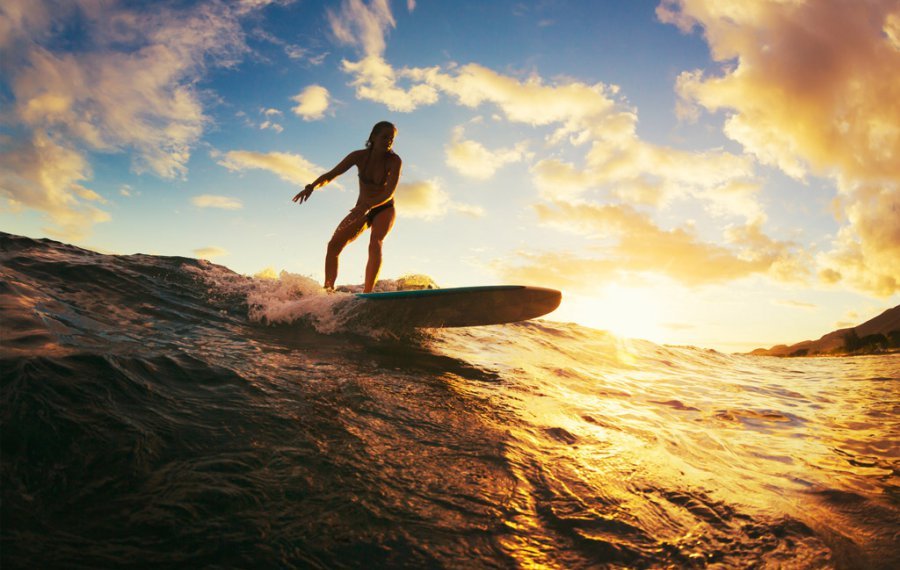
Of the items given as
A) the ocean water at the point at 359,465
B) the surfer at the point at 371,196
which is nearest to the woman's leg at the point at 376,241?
the surfer at the point at 371,196

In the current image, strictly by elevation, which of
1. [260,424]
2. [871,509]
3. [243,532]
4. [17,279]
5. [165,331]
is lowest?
[871,509]

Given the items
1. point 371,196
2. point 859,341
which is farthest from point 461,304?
point 859,341

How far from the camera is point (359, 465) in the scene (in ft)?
6.68

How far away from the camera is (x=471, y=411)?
3164 millimetres

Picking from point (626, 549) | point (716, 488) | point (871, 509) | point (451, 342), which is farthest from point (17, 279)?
point (871, 509)

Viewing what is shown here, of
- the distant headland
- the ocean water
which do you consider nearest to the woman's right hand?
the ocean water

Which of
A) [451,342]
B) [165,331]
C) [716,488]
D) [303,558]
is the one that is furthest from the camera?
[451,342]

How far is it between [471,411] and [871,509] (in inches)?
93.9

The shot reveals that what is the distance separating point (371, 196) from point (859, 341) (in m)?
36.3

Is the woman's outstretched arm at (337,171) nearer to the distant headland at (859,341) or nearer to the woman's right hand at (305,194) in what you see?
the woman's right hand at (305,194)

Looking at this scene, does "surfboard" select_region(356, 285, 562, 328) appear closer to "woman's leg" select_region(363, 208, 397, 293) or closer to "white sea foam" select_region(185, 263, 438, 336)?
"white sea foam" select_region(185, 263, 438, 336)

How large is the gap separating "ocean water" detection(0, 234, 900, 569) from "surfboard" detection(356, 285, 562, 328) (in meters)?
0.88

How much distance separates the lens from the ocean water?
152cm

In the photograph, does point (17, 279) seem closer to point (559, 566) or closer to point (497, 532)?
point (497, 532)
